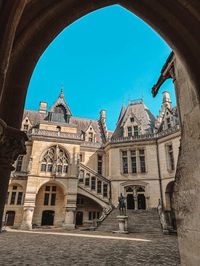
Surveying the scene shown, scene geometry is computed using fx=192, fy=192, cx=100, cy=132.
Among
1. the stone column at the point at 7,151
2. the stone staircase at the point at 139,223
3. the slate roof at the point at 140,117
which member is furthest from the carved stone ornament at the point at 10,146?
the slate roof at the point at 140,117

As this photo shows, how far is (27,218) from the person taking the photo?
18.5 m

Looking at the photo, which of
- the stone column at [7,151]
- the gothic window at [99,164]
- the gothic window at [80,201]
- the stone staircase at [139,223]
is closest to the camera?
the stone column at [7,151]

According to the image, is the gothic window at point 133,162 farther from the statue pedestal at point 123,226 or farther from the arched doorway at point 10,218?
the arched doorway at point 10,218

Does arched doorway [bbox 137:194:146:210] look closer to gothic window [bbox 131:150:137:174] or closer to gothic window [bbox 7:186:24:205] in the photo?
gothic window [bbox 131:150:137:174]

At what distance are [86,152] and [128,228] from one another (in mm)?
12426

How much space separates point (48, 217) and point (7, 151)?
2050cm

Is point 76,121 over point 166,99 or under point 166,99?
under

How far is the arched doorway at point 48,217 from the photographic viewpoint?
2097cm

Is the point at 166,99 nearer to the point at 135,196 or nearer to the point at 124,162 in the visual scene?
the point at 124,162

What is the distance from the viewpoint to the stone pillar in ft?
59.2

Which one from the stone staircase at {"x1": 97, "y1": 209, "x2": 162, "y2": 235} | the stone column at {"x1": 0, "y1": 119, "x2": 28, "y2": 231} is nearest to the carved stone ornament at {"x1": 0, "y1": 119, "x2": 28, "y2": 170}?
the stone column at {"x1": 0, "y1": 119, "x2": 28, "y2": 231}

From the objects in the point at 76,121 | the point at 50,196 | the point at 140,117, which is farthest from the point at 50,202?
the point at 140,117

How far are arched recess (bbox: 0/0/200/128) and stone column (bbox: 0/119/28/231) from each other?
25 centimetres

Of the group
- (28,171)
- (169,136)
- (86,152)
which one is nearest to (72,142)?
(86,152)
